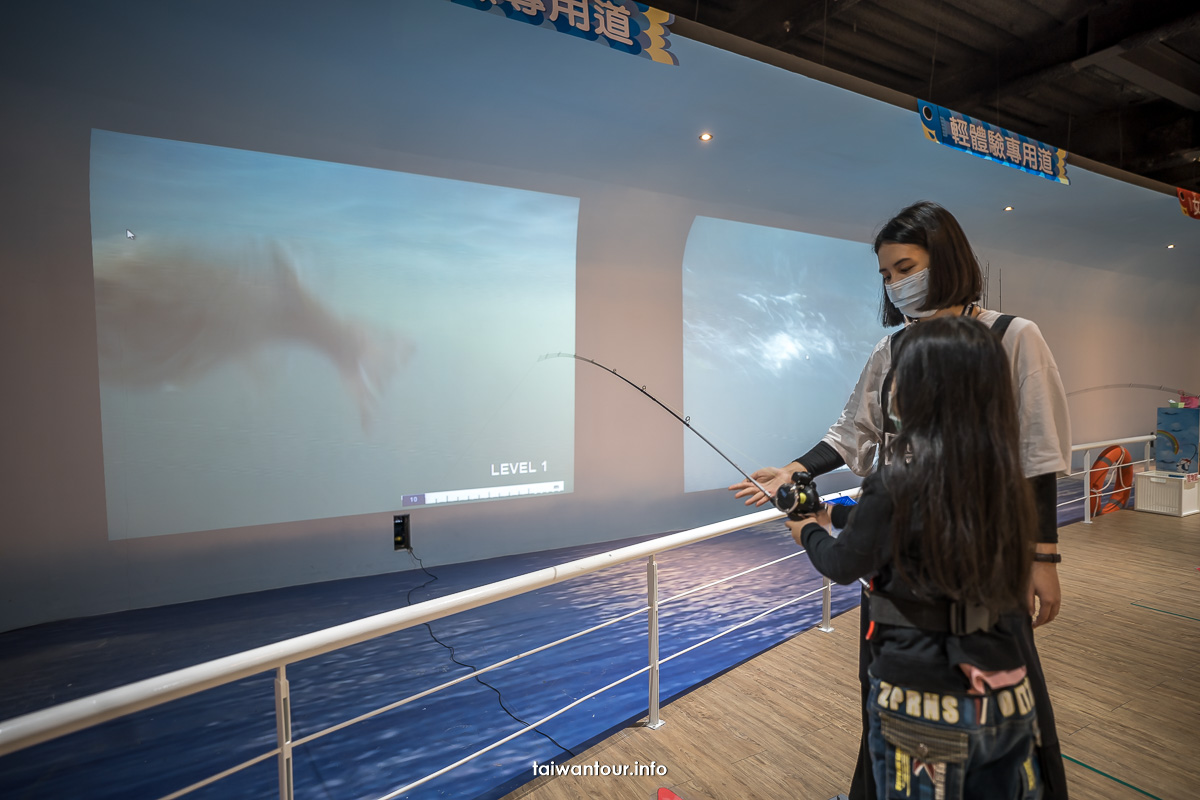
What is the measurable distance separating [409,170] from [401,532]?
2.28 metres

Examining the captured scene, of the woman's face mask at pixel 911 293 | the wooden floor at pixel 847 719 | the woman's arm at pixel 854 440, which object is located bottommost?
the wooden floor at pixel 847 719

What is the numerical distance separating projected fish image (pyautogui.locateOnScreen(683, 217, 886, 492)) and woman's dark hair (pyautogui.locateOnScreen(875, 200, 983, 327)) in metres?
3.81

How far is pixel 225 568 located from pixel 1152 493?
6.43 metres

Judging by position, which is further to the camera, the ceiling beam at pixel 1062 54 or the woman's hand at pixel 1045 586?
the ceiling beam at pixel 1062 54

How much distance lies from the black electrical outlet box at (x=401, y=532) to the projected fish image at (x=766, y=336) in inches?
88.7

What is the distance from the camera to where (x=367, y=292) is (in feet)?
12.2

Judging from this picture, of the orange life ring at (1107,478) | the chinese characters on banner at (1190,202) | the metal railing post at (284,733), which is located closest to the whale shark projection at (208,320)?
the metal railing post at (284,733)

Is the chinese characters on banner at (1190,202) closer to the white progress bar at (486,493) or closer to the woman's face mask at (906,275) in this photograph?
the white progress bar at (486,493)

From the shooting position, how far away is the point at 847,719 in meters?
1.86

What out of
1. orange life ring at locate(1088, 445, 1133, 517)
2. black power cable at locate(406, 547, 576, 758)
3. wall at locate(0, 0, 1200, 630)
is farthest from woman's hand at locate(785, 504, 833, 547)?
orange life ring at locate(1088, 445, 1133, 517)

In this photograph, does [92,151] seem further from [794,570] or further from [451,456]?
[794,570]

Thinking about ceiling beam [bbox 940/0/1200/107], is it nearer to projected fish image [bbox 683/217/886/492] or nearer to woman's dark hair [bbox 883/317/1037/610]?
projected fish image [bbox 683/217/886/492]

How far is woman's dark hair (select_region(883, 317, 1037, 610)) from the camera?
764 mm

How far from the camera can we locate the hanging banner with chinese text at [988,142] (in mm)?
3770
